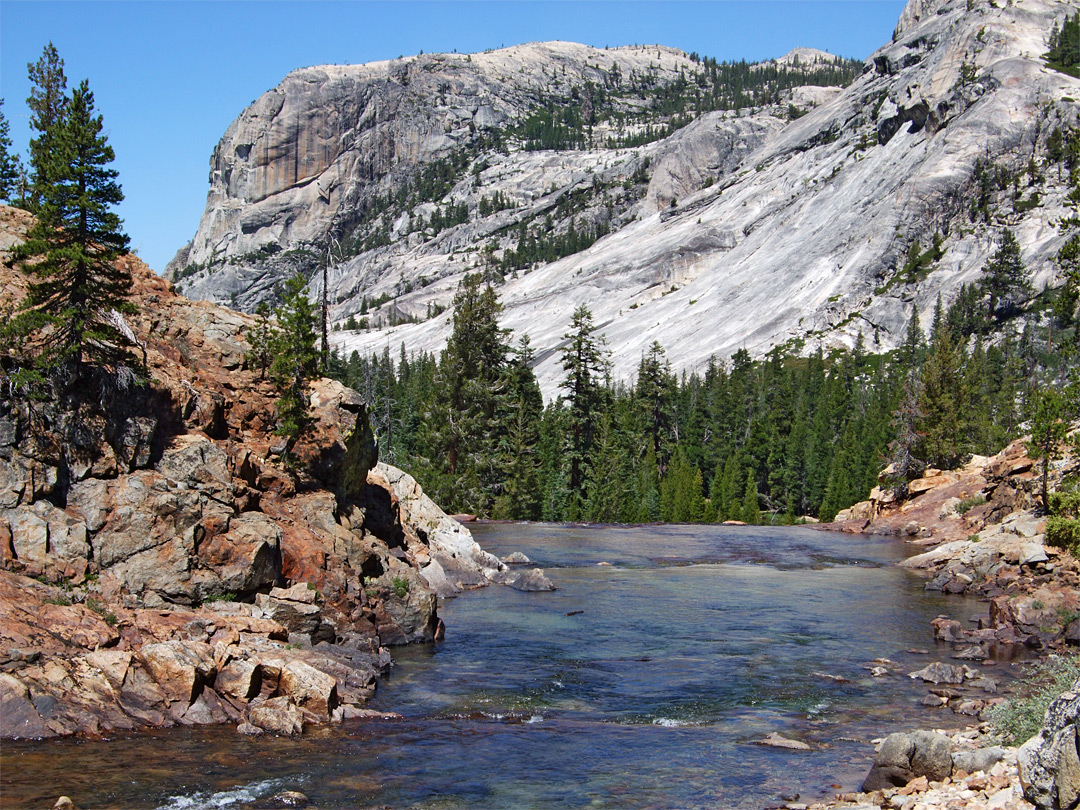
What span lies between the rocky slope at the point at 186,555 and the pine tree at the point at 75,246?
4.36 feet

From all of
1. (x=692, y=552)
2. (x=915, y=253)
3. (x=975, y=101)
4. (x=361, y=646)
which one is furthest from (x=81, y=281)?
(x=975, y=101)

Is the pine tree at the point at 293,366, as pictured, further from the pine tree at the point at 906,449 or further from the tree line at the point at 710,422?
the pine tree at the point at 906,449

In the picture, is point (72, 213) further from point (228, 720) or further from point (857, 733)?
point (857, 733)

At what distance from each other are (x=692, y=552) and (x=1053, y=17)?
580ft

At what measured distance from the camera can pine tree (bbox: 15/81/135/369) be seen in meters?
24.0

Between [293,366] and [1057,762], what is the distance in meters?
26.5

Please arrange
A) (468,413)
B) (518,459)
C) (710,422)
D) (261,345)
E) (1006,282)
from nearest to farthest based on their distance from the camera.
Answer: (261,345), (518,459), (468,413), (710,422), (1006,282)

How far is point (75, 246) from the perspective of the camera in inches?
947

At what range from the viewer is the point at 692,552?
176 feet

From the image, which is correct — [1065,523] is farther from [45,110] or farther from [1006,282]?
[1006,282]

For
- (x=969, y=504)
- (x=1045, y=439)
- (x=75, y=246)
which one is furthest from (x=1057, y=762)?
(x=969, y=504)

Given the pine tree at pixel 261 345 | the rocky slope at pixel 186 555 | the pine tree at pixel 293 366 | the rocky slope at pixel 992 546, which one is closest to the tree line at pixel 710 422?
the rocky slope at pixel 992 546

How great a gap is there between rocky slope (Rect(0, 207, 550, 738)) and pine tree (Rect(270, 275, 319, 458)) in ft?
2.14

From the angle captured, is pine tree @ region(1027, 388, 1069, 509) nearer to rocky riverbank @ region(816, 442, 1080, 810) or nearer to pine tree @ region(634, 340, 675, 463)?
rocky riverbank @ region(816, 442, 1080, 810)
